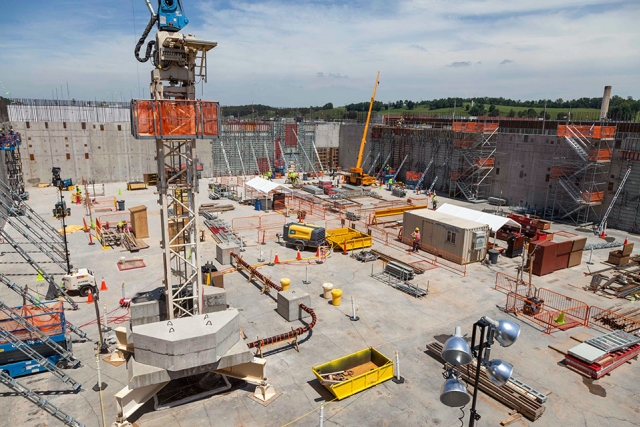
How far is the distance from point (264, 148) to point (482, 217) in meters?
33.4

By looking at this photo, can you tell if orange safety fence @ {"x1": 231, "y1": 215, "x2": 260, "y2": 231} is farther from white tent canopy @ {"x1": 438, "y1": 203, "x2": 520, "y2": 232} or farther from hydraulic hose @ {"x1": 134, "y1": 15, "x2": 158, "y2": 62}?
hydraulic hose @ {"x1": 134, "y1": 15, "x2": 158, "y2": 62}

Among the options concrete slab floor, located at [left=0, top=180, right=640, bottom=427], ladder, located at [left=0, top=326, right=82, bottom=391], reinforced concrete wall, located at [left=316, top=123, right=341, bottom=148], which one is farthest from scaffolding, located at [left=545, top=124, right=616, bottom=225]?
ladder, located at [left=0, top=326, right=82, bottom=391]

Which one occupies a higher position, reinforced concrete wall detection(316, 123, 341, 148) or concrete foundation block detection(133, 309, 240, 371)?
reinforced concrete wall detection(316, 123, 341, 148)

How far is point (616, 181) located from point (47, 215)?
42051 mm

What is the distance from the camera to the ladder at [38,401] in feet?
33.4

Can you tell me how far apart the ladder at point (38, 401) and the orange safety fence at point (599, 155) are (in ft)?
107

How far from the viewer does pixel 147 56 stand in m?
12.5

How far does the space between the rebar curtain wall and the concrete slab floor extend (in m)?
25.7

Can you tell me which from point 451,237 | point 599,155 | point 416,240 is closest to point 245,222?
point 416,240

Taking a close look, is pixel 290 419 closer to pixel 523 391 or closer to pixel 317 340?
pixel 317 340

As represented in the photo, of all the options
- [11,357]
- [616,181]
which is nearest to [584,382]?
[11,357]

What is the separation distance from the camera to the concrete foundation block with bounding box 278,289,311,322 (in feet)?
53.2

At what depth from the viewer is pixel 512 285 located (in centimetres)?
2023

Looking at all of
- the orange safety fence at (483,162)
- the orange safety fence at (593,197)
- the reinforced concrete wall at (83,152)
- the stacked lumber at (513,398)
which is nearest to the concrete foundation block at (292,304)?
the stacked lumber at (513,398)
